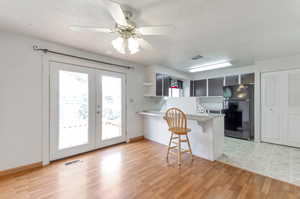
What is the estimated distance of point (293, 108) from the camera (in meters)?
3.37

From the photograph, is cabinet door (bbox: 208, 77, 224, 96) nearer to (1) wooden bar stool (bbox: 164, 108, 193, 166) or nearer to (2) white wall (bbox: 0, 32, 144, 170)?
(1) wooden bar stool (bbox: 164, 108, 193, 166)

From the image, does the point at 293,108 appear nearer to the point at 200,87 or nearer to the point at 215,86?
the point at 215,86

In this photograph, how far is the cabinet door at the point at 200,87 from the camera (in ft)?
17.4

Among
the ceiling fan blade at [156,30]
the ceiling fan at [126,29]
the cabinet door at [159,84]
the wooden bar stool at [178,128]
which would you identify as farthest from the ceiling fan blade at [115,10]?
the cabinet door at [159,84]

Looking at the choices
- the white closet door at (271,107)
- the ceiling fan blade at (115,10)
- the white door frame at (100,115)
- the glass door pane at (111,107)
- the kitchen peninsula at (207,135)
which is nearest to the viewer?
the ceiling fan blade at (115,10)

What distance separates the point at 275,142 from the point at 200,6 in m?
4.15

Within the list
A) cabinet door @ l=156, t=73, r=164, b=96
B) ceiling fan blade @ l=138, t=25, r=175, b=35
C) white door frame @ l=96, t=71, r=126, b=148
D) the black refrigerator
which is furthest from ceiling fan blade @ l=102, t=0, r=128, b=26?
the black refrigerator

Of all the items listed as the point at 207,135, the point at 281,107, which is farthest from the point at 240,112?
the point at 207,135

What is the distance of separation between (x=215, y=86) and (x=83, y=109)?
4.50 meters

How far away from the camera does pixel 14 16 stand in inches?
71.3

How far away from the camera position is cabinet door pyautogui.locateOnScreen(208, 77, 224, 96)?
4.84m

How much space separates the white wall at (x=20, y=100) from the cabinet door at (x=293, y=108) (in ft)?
18.4

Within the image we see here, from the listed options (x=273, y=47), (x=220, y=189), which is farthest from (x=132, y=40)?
(x=273, y=47)

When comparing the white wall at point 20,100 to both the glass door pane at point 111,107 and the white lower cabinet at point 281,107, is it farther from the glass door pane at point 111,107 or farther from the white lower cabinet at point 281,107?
the white lower cabinet at point 281,107
